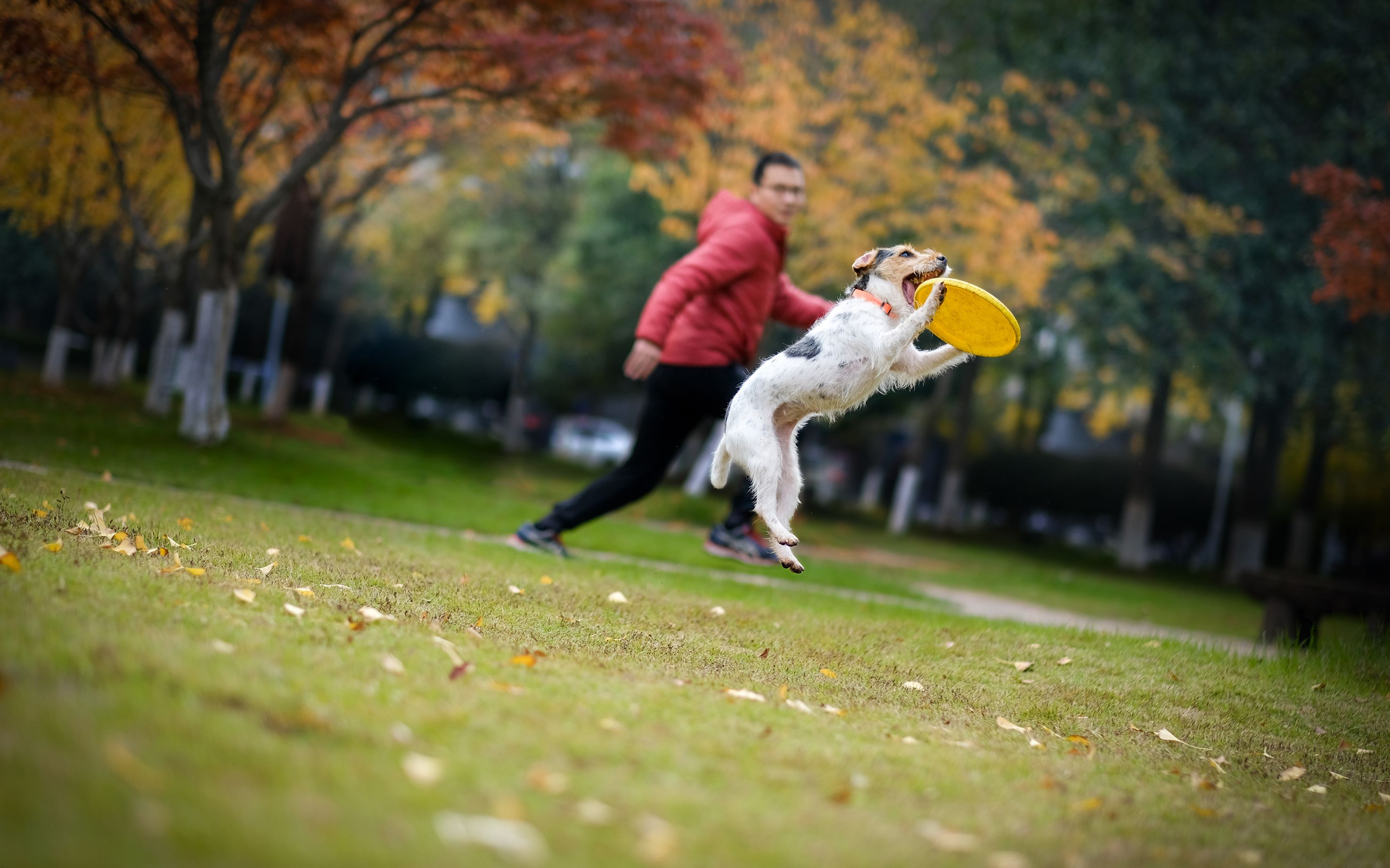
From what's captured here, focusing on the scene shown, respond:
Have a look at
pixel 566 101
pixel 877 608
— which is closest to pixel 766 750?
pixel 877 608

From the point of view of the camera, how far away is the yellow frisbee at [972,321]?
4270 millimetres

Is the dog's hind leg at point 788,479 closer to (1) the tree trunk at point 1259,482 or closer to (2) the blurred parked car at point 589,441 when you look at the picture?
(1) the tree trunk at point 1259,482

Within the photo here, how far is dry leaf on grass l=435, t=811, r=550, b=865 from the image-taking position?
192 cm

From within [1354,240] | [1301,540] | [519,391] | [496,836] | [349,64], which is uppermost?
[349,64]

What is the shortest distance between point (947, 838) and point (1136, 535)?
17791mm

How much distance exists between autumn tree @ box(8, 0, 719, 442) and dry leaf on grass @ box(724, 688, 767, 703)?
7347mm

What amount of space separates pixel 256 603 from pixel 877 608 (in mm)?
4090

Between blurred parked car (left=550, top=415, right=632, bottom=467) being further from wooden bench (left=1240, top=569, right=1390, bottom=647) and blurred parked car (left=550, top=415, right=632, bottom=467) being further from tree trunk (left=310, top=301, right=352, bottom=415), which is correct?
wooden bench (left=1240, top=569, right=1390, bottom=647)

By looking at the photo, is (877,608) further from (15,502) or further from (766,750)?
(15,502)

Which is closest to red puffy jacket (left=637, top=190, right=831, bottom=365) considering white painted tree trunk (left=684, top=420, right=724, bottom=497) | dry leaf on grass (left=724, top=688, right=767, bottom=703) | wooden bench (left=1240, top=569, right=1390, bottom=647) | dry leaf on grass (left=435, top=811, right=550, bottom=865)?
dry leaf on grass (left=724, top=688, right=767, bottom=703)

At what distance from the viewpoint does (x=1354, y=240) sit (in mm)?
9141

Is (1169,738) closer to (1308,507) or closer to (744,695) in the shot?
(744,695)

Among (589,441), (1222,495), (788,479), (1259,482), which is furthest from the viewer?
(589,441)

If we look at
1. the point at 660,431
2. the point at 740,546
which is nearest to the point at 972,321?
the point at 660,431
